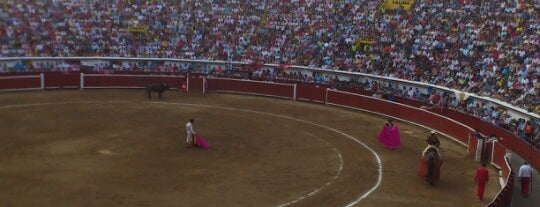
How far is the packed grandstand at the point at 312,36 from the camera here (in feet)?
91.0

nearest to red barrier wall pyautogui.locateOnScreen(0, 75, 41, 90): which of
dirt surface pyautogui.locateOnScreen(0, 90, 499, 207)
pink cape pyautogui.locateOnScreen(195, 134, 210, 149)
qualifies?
dirt surface pyautogui.locateOnScreen(0, 90, 499, 207)

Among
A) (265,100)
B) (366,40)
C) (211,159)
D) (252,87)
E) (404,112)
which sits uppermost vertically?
(366,40)

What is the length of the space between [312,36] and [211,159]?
18640mm

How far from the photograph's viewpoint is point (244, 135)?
2169cm

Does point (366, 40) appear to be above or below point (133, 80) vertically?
above

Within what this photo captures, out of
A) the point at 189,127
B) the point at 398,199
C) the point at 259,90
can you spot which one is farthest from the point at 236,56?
the point at 398,199

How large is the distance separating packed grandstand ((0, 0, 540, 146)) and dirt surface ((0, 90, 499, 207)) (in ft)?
16.1

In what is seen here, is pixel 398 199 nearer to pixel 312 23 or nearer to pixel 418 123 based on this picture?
pixel 418 123

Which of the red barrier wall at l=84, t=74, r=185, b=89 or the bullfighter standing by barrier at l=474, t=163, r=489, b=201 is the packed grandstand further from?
the bullfighter standing by barrier at l=474, t=163, r=489, b=201

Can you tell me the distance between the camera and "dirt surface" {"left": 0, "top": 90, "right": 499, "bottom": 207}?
14.8 m

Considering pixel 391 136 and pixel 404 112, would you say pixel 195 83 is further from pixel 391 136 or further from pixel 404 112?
pixel 391 136

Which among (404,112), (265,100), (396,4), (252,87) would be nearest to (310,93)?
(265,100)

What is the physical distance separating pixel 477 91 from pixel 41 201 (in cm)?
1771

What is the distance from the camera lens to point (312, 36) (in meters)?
35.5
